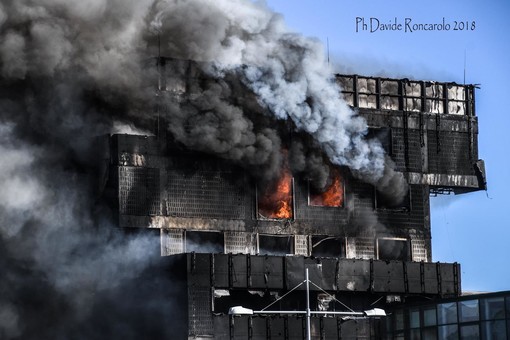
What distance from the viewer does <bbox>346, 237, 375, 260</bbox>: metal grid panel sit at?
13925 cm

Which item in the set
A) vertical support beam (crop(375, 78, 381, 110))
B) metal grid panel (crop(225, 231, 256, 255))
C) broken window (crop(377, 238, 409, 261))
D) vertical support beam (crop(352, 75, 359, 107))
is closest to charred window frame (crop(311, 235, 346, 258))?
broken window (crop(377, 238, 409, 261))

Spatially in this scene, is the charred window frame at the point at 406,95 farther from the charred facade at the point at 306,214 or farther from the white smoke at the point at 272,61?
the white smoke at the point at 272,61

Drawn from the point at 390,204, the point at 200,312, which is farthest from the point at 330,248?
the point at 200,312

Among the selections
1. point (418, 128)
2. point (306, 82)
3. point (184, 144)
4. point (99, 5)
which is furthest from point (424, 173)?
point (99, 5)

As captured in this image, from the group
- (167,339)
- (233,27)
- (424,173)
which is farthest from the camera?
(424,173)

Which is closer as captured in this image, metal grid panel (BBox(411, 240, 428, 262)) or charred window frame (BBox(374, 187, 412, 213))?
charred window frame (BBox(374, 187, 412, 213))

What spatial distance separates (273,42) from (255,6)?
12.1 feet

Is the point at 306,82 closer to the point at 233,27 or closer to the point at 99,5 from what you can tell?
the point at 233,27

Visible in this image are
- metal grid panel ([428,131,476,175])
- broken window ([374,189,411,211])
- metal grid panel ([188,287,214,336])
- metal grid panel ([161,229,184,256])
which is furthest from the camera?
metal grid panel ([428,131,476,175])

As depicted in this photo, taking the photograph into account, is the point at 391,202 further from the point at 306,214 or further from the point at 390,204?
the point at 306,214

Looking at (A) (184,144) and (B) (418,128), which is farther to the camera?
(B) (418,128)

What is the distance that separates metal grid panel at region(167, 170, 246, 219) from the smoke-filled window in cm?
794

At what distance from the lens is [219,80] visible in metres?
133

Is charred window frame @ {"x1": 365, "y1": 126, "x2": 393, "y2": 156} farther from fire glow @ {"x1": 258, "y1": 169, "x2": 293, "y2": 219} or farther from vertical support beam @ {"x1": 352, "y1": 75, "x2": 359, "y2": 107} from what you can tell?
fire glow @ {"x1": 258, "y1": 169, "x2": 293, "y2": 219}
